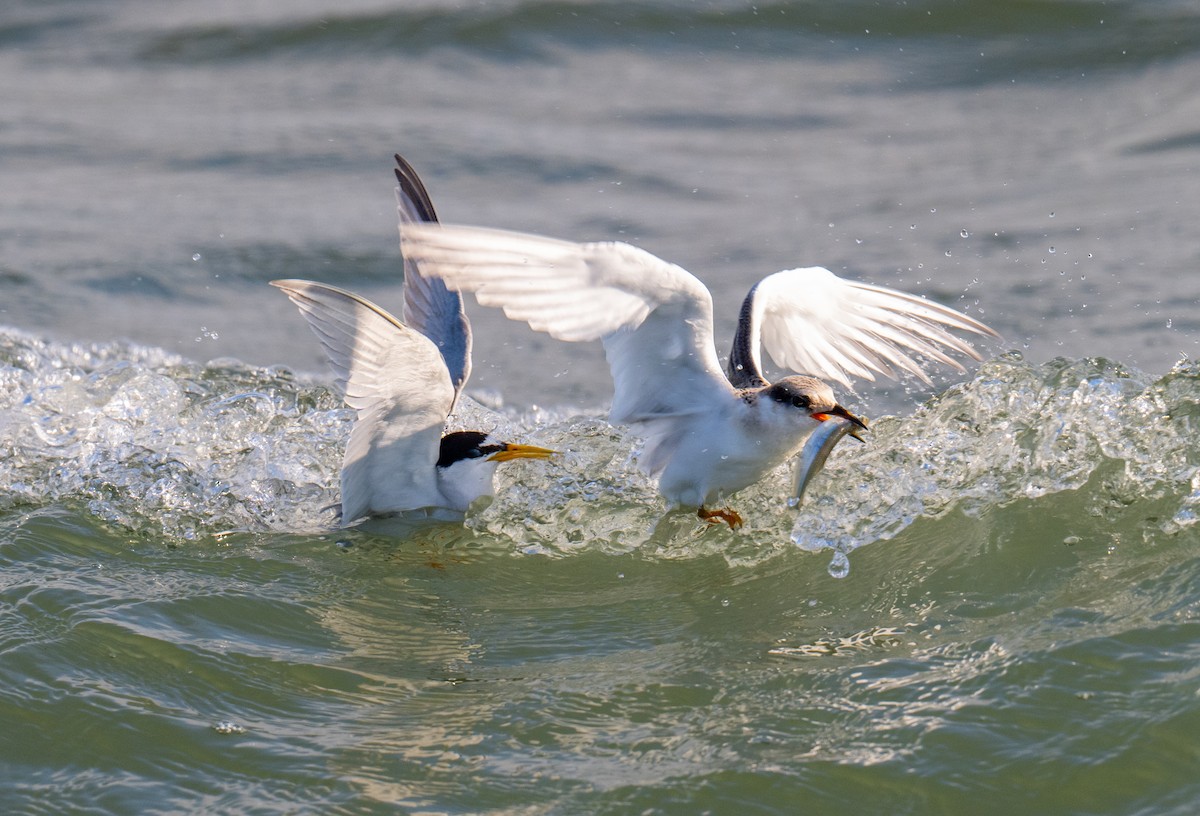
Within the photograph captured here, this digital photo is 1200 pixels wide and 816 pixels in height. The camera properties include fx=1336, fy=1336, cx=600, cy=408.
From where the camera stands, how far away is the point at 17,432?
666 centimetres

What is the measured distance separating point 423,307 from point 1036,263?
188 inches

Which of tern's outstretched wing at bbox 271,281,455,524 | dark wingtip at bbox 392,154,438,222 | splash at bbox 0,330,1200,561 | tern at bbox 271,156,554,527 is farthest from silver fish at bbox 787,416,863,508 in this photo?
dark wingtip at bbox 392,154,438,222

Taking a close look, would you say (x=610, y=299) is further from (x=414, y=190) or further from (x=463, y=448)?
(x=414, y=190)

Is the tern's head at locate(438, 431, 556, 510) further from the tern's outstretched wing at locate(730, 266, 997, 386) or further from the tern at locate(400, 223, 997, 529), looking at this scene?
the tern's outstretched wing at locate(730, 266, 997, 386)

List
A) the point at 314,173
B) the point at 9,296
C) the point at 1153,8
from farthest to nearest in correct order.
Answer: the point at 1153,8 → the point at 314,173 → the point at 9,296

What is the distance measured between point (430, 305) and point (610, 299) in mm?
1781

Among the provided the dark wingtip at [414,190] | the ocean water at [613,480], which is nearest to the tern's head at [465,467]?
the ocean water at [613,480]

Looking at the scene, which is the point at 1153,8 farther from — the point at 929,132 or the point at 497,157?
the point at 497,157

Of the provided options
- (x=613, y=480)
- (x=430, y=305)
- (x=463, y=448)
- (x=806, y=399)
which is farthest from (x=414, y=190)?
(x=806, y=399)

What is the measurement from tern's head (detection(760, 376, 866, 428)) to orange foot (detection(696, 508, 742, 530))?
0.79 metres

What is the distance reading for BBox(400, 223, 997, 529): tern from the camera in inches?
191

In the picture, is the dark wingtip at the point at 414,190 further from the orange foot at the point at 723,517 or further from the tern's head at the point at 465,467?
the orange foot at the point at 723,517

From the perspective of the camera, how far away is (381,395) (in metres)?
5.60

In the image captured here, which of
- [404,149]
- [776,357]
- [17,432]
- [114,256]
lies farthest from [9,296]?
[776,357]
